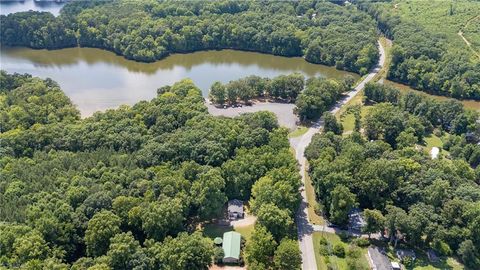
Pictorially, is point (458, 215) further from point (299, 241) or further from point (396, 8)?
point (396, 8)

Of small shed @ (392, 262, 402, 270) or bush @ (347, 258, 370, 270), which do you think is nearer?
bush @ (347, 258, 370, 270)

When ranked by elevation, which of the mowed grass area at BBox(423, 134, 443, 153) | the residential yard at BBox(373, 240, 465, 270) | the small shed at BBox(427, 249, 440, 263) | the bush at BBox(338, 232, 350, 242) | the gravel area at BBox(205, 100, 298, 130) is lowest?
the residential yard at BBox(373, 240, 465, 270)

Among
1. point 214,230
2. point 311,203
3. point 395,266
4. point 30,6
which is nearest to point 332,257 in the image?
point 395,266

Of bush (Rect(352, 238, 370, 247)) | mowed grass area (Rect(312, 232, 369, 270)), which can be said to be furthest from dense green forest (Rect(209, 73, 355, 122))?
bush (Rect(352, 238, 370, 247))

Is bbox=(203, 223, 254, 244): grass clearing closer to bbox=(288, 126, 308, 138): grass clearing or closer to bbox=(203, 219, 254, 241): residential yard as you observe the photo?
bbox=(203, 219, 254, 241): residential yard

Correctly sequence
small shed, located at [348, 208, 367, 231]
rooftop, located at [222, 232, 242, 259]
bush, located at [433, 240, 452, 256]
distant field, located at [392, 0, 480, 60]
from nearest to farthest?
rooftop, located at [222, 232, 242, 259]
bush, located at [433, 240, 452, 256]
small shed, located at [348, 208, 367, 231]
distant field, located at [392, 0, 480, 60]
